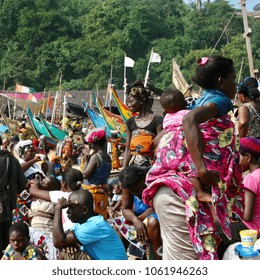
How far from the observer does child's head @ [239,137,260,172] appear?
4825 mm

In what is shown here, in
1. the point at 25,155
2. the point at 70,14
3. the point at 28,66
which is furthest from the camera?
the point at 70,14

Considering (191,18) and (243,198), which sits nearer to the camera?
(243,198)

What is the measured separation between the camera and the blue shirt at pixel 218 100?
3943 millimetres

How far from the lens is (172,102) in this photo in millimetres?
4590

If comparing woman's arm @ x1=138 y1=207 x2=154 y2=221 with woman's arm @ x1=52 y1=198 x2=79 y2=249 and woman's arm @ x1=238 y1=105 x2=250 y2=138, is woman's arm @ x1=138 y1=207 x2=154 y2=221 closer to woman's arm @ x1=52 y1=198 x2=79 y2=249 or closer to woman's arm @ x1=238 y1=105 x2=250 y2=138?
woman's arm @ x1=52 y1=198 x2=79 y2=249

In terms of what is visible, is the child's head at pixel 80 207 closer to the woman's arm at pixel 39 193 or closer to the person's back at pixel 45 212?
the woman's arm at pixel 39 193

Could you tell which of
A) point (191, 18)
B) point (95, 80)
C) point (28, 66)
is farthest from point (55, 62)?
point (191, 18)

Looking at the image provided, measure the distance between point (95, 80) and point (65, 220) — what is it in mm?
58184

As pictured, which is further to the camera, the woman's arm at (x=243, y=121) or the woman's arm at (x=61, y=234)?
the woman's arm at (x=243, y=121)

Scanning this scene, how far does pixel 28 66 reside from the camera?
2741 inches

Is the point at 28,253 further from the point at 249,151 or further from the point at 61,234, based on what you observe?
the point at 249,151

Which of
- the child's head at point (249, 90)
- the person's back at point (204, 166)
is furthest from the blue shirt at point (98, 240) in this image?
the child's head at point (249, 90)
